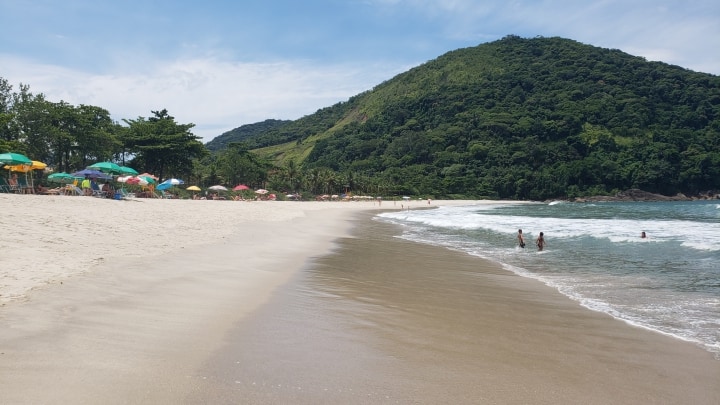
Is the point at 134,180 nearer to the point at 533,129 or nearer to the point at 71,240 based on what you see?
the point at 71,240

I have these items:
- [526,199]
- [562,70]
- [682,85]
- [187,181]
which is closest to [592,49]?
[562,70]

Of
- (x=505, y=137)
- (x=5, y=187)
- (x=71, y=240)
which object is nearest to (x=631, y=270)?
(x=71, y=240)

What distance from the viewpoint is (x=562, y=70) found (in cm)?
15975

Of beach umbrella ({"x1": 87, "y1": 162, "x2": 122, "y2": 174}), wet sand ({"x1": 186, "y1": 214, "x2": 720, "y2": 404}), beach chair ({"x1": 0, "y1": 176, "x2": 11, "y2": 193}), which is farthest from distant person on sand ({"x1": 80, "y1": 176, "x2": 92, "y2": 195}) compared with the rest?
wet sand ({"x1": 186, "y1": 214, "x2": 720, "y2": 404})

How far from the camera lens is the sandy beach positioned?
3.94 meters

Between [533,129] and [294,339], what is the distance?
138821 millimetres

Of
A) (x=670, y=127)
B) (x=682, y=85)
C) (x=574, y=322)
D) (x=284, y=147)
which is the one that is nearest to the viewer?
(x=574, y=322)

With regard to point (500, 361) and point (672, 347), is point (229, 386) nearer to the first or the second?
point (500, 361)

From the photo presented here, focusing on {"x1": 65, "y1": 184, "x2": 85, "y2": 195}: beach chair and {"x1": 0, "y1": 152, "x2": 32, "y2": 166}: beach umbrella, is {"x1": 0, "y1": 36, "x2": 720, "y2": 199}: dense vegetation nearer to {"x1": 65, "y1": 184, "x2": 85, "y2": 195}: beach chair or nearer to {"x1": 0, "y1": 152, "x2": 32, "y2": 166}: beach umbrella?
{"x1": 65, "y1": 184, "x2": 85, "y2": 195}: beach chair

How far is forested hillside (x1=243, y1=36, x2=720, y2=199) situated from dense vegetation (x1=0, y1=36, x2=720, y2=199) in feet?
1.26

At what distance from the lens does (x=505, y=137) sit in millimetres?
133125

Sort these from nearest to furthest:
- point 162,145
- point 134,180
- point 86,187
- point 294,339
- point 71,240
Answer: point 294,339, point 71,240, point 86,187, point 134,180, point 162,145

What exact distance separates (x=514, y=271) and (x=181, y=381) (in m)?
10.1

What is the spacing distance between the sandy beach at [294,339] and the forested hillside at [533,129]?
272ft
